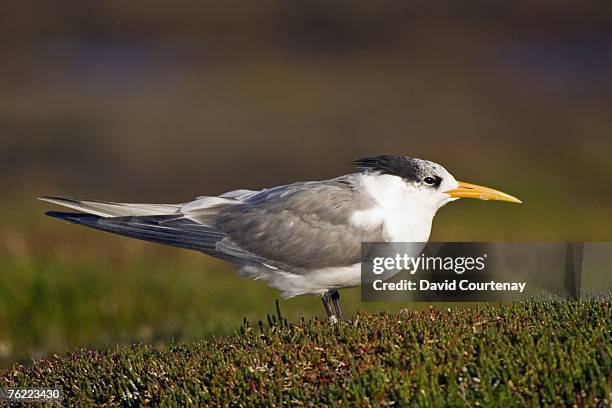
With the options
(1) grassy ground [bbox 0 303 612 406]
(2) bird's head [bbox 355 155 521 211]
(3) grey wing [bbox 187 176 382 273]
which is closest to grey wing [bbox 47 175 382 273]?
(3) grey wing [bbox 187 176 382 273]

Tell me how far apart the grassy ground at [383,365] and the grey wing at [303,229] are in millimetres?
871

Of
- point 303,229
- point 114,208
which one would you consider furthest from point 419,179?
point 114,208

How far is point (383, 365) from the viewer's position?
7875mm

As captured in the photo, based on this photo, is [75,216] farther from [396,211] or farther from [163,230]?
[396,211]

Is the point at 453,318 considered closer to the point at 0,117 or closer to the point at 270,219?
the point at 270,219

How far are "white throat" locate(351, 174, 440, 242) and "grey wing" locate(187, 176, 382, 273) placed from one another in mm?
75

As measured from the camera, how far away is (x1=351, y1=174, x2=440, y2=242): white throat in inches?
386

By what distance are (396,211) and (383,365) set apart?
2.25 metres

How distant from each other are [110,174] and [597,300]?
1009 inches

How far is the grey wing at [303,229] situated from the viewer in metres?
9.77

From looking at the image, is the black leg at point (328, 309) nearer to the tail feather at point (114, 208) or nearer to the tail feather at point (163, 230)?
the tail feather at point (163, 230)

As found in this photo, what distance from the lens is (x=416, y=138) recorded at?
36.6 m

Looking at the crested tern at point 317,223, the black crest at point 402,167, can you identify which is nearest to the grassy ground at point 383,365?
the crested tern at point 317,223

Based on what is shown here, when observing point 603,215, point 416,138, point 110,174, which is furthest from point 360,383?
point 416,138
